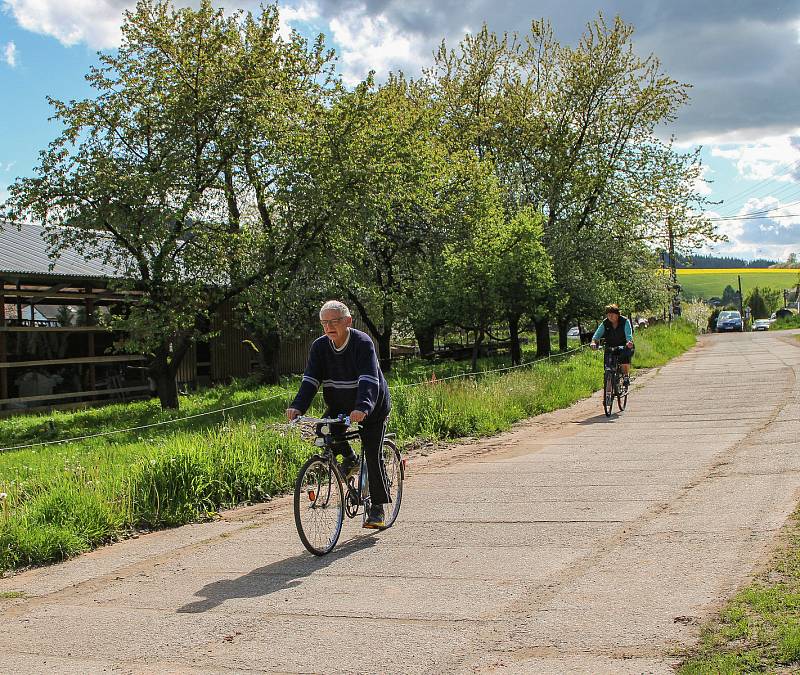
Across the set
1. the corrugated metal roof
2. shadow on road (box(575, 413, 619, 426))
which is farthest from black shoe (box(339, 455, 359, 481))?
the corrugated metal roof

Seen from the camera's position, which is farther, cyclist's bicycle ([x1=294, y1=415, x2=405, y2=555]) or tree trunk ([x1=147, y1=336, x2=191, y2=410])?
tree trunk ([x1=147, y1=336, x2=191, y2=410])

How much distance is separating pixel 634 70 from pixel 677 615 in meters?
34.5

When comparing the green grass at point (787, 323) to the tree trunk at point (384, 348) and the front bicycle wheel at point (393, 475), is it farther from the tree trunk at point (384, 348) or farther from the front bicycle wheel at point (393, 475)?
the front bicycle wheel at point (393, 475)

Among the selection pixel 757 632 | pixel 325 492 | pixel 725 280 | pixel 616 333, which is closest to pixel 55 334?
pixel 616 333

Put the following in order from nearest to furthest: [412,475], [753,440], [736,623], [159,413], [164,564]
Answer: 1. [736,623]
2. [164,564]
3. [412,475]
4. [753,440]
5. [159,413]

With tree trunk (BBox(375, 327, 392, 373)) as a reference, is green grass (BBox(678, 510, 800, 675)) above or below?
below

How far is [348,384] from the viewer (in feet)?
22.9

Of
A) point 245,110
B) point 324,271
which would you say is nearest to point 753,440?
point 324,271

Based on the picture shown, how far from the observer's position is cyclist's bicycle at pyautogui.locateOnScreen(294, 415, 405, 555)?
6.61 meters

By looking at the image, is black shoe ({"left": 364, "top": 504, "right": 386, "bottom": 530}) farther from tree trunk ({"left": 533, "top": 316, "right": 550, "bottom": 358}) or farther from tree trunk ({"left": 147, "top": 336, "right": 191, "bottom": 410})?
tree trunk ({"left": 533, "top": 316, "right": 550, "bottom": 358})

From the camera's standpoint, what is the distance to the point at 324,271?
22.0m

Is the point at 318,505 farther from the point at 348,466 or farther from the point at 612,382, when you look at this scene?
the point at 612,382

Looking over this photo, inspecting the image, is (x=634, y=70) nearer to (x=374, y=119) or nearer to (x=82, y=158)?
(x=374, y=119)

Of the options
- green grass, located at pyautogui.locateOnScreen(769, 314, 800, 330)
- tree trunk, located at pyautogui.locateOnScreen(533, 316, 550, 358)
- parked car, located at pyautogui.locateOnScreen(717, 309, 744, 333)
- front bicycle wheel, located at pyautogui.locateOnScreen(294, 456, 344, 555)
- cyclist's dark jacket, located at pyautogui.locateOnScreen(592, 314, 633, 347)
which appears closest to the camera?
front bicycle wheel, located at pyautogui.locateOnScreen(294, 456, 344, 555)
